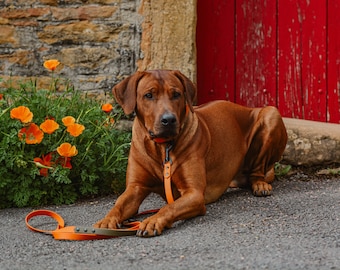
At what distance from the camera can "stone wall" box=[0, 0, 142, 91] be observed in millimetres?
5691

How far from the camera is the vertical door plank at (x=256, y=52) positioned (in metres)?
5.90

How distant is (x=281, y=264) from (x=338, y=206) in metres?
1.51

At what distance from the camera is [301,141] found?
568 centimetres

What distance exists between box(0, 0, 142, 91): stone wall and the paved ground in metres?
1.47

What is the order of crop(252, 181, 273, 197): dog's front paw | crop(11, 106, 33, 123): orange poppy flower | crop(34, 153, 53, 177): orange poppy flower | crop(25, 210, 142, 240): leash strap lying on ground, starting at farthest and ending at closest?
crop(252, 181, 273, 197): dog's front paw, crop(34, 153, 53, 177): orange poppy flower, crop(11, 106, 33, 123): orange poppy flower, crop(25, 210, 142, 240): leash strap lying on ground

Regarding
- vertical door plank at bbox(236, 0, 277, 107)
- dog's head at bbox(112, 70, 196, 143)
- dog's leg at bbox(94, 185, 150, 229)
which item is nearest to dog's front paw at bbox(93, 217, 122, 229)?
dog's leg at bbox(94, 185, 150, 229)

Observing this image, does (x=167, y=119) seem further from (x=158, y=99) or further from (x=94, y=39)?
(x=94, y=39)

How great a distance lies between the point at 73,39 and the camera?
5.76 meters

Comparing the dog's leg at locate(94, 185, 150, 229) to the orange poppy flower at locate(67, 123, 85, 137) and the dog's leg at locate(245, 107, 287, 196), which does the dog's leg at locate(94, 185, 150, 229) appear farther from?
the dog's leg at locate(245, 107, 287, 196)

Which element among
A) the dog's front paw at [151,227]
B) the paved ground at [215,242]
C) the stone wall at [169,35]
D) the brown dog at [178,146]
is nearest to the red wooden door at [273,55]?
the stone wall at [169,35]

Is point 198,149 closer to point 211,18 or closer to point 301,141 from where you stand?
point 301,141

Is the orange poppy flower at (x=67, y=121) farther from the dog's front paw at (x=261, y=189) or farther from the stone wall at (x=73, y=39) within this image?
the dog's front paw at (x=261, y=189)

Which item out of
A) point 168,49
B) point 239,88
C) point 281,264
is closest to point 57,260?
point 281,264

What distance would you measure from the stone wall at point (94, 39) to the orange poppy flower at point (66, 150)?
1342mm
